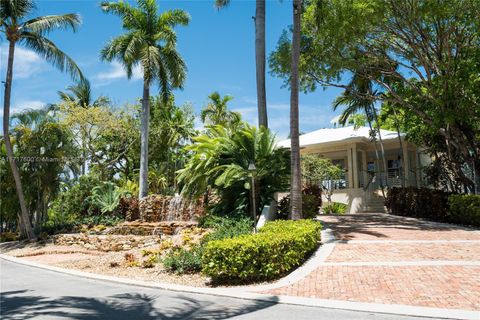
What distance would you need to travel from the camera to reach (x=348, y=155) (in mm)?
25828

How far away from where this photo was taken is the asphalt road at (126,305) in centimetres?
624

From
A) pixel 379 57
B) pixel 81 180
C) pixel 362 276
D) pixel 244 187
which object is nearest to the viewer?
pixel 362 276

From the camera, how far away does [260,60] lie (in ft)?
59.0

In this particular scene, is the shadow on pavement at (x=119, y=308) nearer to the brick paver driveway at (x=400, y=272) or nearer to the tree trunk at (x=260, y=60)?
the brick paver driveway at (x=400, y=272)

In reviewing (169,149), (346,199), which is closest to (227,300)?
(346,199)

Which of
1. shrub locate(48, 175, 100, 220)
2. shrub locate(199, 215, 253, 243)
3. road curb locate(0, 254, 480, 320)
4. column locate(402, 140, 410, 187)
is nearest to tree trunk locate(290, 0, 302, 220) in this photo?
shrub locate(199, 215, 253, 243)

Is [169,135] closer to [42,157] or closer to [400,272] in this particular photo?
[42,157]

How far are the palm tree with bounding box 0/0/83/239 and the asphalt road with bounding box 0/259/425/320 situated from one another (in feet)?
31.9

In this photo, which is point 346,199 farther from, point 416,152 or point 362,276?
point 362,276

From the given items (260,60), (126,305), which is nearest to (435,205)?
(260,60)

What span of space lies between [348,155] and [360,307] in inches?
795

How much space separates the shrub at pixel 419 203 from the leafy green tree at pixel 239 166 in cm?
706

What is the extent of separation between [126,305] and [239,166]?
27.1 ft

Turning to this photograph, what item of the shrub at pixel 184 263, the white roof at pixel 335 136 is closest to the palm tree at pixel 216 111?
the white roof at pixel 335 136
